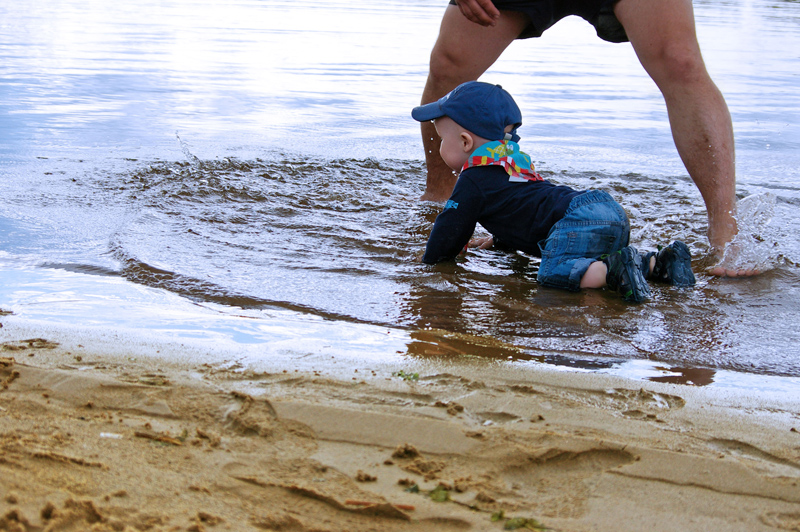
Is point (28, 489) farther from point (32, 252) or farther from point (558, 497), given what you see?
point (32, 252)

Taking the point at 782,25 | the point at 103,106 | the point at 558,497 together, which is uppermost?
the point at 782,25

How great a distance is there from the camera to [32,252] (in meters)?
3.11

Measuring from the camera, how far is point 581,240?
9.87 feet

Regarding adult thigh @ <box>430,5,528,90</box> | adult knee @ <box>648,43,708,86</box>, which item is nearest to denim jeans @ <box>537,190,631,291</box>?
adult knee @ <box>648,43,708,86</box>

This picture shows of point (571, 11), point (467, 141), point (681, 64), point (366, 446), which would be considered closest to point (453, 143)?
point (467, 141)

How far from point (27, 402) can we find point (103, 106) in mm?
5604

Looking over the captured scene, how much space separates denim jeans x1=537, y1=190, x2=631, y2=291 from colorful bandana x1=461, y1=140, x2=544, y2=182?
0.32m

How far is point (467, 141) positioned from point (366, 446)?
203 centimetres

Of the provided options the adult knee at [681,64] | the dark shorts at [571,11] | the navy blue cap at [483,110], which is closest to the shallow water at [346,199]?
the navy blue cap at [483,110]

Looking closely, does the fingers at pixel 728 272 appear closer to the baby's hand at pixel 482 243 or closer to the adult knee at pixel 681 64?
the adult knee at pixel 681 64

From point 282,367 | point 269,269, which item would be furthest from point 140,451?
point 269,269

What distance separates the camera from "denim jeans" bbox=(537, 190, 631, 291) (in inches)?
118

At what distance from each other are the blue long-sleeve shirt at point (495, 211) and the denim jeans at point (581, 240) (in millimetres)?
138

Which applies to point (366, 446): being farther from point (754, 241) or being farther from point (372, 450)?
point (754, 241)
